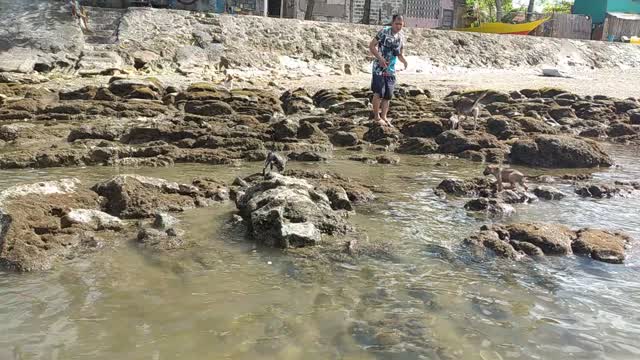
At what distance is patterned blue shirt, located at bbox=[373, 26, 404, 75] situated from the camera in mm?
11148

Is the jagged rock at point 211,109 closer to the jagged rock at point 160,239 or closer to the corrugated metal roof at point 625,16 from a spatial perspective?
the jagged rock at point 160,239

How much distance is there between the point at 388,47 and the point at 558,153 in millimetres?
3629

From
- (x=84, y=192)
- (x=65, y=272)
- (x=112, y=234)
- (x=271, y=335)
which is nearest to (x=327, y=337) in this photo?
(x=271, y=335)

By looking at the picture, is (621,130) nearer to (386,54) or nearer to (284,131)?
(386,54)

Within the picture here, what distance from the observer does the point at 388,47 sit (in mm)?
11180

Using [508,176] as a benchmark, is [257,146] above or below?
below

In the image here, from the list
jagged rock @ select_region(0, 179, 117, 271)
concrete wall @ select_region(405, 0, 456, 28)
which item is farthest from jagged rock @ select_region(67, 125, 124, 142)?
concrete wall @ select_region(405, 0, 456, 28)

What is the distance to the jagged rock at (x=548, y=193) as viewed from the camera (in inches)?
296

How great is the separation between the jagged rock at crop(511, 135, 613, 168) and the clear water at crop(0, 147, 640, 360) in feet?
15.5

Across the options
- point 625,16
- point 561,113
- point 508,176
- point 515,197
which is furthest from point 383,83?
point 625,16

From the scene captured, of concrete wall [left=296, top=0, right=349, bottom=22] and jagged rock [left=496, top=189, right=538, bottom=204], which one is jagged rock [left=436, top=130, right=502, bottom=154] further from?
concrete wall [left=296, top=0, right=349, bottom=22]

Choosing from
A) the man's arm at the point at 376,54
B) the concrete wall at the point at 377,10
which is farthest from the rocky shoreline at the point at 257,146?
the concrete wall at the point at 377,10

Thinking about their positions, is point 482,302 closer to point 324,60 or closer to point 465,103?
point 465,103

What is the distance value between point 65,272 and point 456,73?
65.7ft
